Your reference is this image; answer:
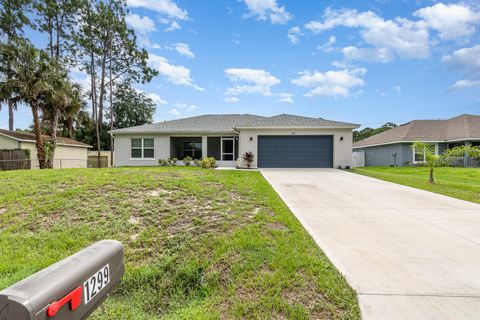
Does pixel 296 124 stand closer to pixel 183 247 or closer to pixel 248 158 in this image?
pixel 248 158

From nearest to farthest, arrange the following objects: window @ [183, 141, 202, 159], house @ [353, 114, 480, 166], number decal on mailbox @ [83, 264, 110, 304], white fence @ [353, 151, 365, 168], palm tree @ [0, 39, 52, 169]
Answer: number decal on mailbox @ [83, 264, 110, 304], palm tree @ [0, 39, 52, 169], window @ [183, 141, 202, 159], house @ [353, 114, 480, 166], white fence @ [353, 151, 365, 168]

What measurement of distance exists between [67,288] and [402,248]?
166 inches

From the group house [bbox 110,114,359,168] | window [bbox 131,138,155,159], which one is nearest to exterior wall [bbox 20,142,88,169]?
house [bbox 110,114,359,168]

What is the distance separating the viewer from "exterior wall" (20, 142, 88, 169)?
18606 mm

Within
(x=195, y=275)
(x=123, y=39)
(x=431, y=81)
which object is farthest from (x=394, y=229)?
(x=123, y=39)

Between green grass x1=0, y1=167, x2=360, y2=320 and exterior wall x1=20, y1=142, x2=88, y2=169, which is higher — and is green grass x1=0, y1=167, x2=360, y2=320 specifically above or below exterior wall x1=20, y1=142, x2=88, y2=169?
below

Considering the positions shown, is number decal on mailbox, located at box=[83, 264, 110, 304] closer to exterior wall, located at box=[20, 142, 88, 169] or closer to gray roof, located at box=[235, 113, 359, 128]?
gray roof, located at box=[235, 113, 359, 128]

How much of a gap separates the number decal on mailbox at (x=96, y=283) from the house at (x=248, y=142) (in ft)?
Result: 47.0

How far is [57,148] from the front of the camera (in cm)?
2033

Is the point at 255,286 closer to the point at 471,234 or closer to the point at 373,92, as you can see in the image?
the point at 471,234

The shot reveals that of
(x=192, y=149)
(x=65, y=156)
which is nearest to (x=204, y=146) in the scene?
(x=192, y=149)

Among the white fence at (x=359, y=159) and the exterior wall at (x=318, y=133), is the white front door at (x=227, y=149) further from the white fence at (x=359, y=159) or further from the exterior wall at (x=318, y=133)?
the white fence at (x=359, y=159)

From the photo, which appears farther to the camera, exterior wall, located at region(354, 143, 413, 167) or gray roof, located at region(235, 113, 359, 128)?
exterior wall, located at region(354, 143, 413, 167)

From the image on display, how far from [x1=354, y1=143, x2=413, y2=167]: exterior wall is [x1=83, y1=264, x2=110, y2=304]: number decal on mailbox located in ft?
79.6
